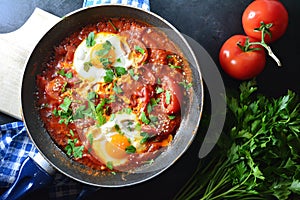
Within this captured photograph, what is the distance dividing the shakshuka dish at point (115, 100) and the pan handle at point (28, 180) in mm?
193

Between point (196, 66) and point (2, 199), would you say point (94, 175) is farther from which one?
point (196, 66)

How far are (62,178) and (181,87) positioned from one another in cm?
83

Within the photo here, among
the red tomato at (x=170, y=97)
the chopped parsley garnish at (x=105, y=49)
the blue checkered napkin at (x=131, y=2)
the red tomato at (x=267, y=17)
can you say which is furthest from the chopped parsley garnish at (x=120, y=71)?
the red tomato at (x=267, y=17)

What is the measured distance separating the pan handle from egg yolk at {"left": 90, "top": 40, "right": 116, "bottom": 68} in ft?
2.01

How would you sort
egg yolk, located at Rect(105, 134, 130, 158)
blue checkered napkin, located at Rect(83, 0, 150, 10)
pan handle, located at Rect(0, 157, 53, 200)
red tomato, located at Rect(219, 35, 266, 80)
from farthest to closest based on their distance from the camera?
blue checkered napkin, located at Rect(83, 0, 150, 10) → red tomato, located at Rect(219, 35, 266, 80) → egg yolk, located at Rect(105, 134, 130, 158) → pan handle, located at Rect(0, 157, 53, 200)

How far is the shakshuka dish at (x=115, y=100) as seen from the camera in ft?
9.30

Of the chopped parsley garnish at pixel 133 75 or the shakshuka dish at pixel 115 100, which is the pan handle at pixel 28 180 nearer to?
the shakshuka dish at pixel 115 100

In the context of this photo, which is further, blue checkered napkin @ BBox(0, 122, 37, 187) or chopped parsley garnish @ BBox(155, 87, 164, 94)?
blue checkered napkin @ BBox(0, 122, 37, 187)

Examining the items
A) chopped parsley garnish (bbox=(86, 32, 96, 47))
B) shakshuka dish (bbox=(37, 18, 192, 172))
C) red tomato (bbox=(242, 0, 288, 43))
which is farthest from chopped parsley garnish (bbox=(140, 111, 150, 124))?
red tomato (bbox=(242, 0, 288, 43))

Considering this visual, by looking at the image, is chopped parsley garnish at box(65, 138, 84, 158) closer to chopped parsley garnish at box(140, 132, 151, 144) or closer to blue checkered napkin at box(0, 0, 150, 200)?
blue checkered napkin at box(0, 0, 150, 200)

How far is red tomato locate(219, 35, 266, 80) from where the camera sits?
2959 millimetres

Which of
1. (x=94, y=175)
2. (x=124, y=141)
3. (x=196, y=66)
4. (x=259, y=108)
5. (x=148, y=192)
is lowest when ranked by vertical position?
(x=148, y=192)

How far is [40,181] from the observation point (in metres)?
2.71

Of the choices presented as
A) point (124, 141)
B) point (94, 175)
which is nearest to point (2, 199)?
point (94, 175)
